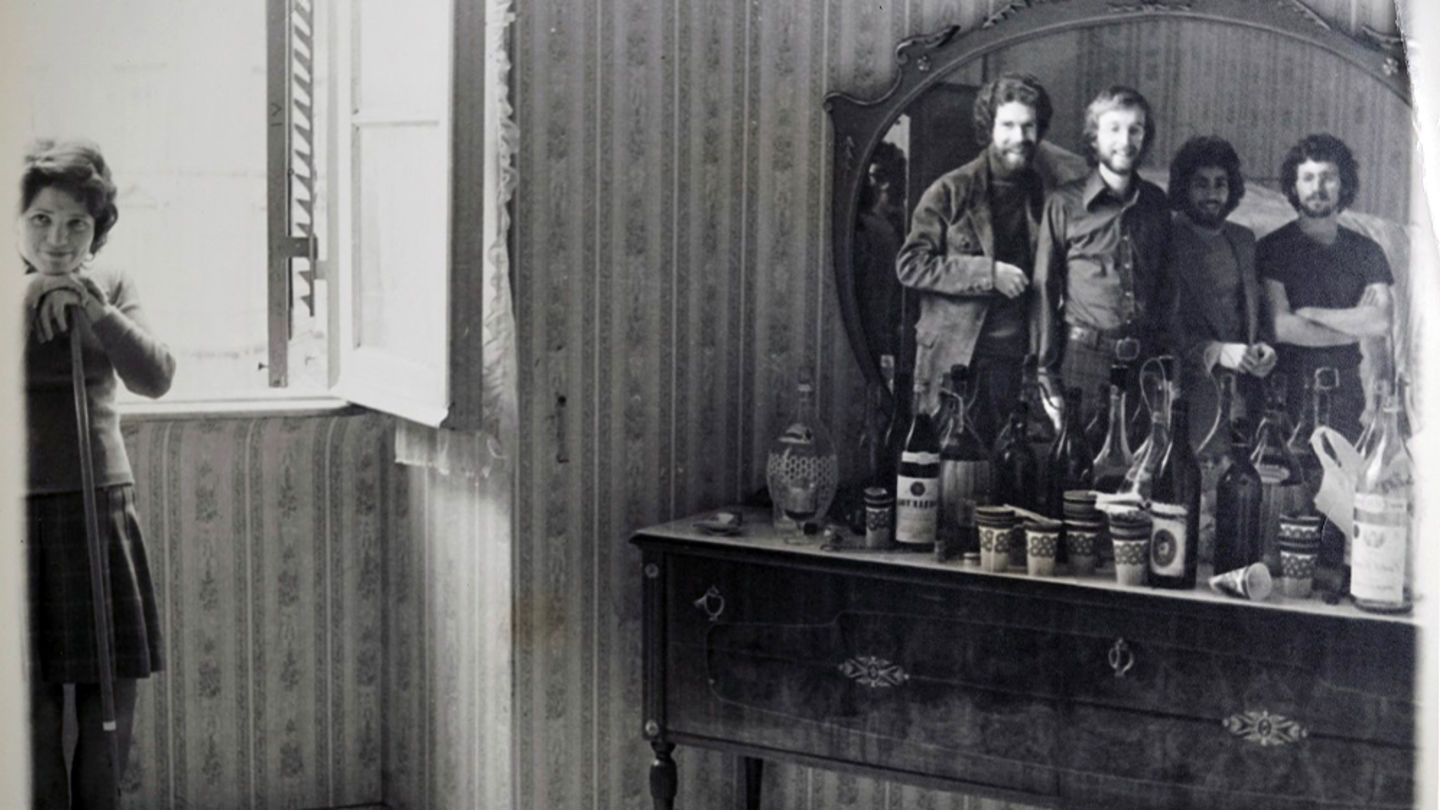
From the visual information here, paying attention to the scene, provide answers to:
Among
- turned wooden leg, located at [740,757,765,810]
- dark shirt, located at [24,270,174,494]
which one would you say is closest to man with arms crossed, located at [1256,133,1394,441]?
turned wooden leg, located at [740,757,765,810]

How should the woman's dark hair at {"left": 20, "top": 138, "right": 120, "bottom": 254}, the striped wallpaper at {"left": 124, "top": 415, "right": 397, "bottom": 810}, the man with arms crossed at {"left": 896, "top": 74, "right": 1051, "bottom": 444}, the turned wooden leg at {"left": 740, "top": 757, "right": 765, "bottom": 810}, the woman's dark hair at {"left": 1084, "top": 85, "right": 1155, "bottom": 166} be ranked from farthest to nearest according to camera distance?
the striped wallpaper at {"left": 124, "top": 415, "right": 397, "bottom": 810} → the turned wooden leg at {"left": 740, "top": 757, "right": 765, "bottom": 810} → the woman's dark hair at {"left": 20, "top": 138, "right": 120, "bottom": 254} → the man with arms crossed at {"left": 896, "top": 74, "right": 1051, "bottom": 444} → the woman's dark hair at {"left": 1084, "top": 85, "right": 1155, "bottom": 166}

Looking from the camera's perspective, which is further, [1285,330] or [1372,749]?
[1285,330]

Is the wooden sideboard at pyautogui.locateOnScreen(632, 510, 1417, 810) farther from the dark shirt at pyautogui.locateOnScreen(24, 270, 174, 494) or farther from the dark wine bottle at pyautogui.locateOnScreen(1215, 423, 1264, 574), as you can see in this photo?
the dark shirt at pyautogui.locateOnScreen(24, 270, 174, 494)

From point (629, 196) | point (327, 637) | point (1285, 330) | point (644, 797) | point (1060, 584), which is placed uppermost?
point (629, 196)

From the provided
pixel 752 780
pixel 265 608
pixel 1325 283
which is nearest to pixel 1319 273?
pixel 1325 283

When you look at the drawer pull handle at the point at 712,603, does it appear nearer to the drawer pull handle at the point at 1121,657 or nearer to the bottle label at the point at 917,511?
the bottle label at the point at 917,511

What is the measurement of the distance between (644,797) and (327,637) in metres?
0.77

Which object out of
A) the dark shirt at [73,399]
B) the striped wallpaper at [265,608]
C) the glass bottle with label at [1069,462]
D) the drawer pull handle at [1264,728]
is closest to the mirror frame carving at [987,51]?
the glass bottle with label at [1069,462]

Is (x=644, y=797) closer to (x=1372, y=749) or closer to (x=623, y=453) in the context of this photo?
(x=623, y=453)

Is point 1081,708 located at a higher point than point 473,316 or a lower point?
lower

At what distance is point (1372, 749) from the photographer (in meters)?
2.27

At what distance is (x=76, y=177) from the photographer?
2955 millimetres

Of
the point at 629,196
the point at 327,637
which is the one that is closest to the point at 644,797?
the point at 327,637

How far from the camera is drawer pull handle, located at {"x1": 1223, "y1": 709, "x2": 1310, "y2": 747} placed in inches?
91.3
